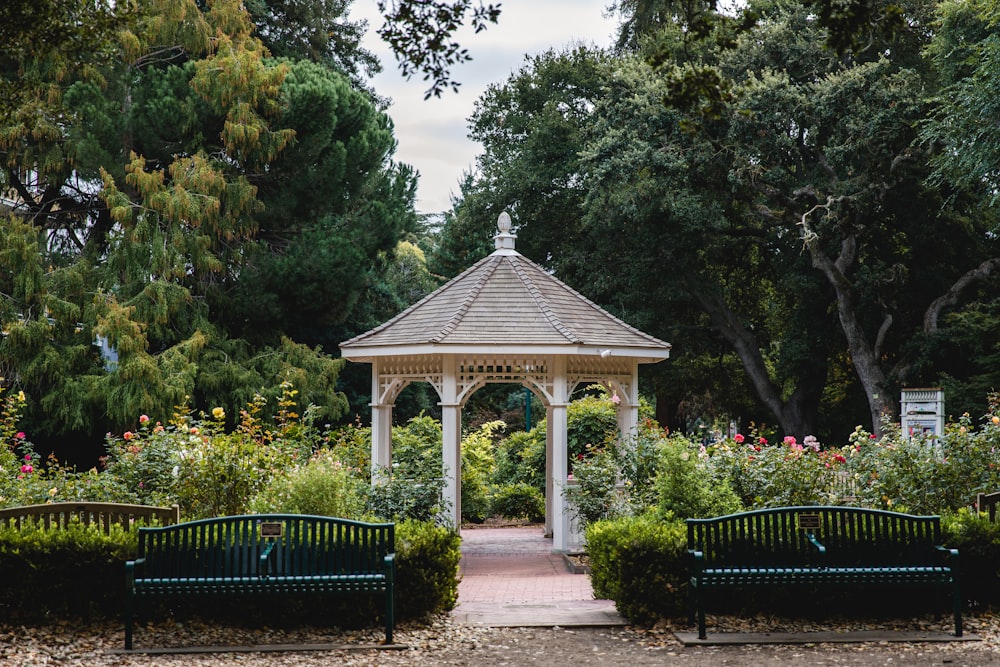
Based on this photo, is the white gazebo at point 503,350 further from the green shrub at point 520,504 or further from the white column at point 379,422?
the green shrub at point 520,504

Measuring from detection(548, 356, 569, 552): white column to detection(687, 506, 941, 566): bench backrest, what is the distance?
4401 millimetres

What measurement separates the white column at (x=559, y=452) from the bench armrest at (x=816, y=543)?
455 cm

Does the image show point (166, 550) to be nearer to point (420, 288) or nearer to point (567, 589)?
point (567, 589)

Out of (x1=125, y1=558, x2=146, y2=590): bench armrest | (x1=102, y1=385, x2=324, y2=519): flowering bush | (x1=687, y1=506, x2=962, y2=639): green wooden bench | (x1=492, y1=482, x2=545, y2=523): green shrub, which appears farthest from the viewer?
(x1=492, y1=482, x2=545, y2=523): green shrub

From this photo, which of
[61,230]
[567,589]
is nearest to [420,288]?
[61,230]

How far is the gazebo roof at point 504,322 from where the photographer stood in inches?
448

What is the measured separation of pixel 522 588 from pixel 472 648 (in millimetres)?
2987

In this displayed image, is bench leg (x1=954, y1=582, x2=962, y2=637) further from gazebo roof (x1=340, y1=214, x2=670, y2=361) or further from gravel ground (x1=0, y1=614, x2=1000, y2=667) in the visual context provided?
gazebo roof (x1=340, y1=214, x2=670, y2=361)

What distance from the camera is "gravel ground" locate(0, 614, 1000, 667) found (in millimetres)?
6465

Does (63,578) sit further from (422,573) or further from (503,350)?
(503,350)

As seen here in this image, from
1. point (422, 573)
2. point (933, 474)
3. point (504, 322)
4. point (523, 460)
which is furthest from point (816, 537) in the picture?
point (523, 460)

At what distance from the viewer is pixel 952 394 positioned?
21141 millimetres

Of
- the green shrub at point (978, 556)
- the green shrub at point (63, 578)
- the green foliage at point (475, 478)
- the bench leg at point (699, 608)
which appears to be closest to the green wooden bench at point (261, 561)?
the green shrub at point (63, 578)

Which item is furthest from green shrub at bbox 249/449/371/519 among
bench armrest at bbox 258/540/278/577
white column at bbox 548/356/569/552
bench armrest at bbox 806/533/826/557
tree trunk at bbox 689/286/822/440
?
tree trunk at bbox 689/286/822/440
